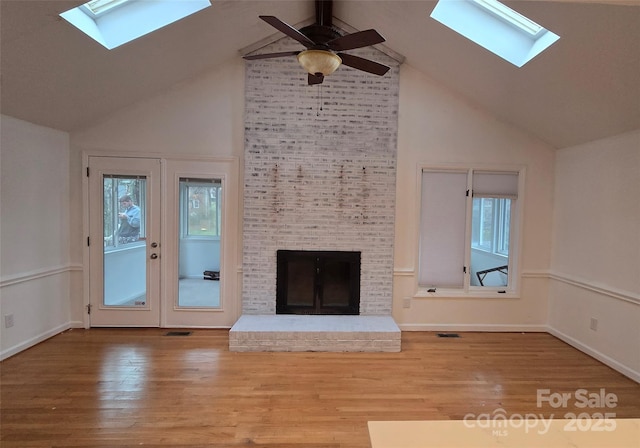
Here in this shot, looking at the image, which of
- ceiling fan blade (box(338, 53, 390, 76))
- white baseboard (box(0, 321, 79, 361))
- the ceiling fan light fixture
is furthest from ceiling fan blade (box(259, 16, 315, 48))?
white baseboard (box(0, 321, 79, 361))

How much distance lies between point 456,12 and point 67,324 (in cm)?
549

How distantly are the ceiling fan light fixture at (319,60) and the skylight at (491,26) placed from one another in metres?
1.45

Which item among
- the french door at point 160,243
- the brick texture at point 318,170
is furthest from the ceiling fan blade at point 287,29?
the french door at point 160,243

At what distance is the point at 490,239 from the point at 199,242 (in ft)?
13.8

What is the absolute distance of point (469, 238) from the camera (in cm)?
389

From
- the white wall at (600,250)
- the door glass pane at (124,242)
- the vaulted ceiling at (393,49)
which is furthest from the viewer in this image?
the door glass pane at (124,242)

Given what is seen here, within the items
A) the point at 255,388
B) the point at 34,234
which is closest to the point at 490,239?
the point at 255,388

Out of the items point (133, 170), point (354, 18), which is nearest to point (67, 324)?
point (133, 170)

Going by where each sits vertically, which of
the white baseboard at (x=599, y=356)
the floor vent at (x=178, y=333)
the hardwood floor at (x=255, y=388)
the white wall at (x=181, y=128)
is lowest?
the hardwood floor at (x=255, y=388)

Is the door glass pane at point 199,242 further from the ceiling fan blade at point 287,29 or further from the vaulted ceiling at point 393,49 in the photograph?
the ceiling fan blade at point 287,29

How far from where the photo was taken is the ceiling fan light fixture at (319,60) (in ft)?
6.77

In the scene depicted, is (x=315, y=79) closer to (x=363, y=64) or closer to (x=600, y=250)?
(x=363, y=64)

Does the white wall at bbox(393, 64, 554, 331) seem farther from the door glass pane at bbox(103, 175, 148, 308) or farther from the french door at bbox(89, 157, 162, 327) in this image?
the door glass pane at bbox(103, 175, 148, 308)

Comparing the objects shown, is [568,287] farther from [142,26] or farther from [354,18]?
[142,26]
